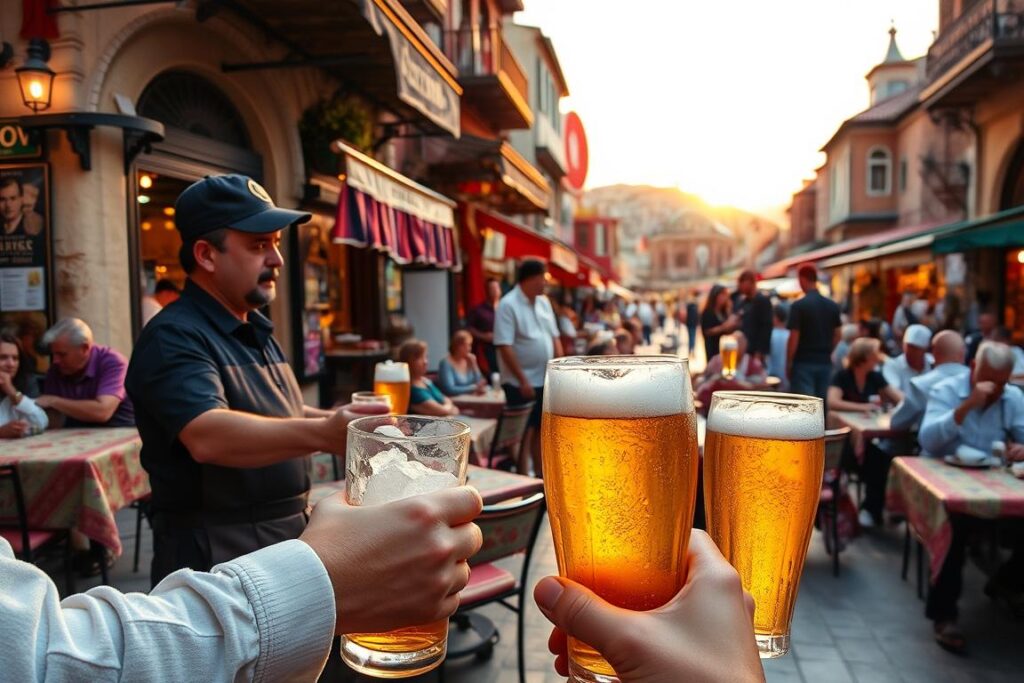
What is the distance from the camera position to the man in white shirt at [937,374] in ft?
14.5

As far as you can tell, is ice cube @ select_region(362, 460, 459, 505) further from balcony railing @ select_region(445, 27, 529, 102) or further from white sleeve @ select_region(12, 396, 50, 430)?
balcony railing @ select_region(445, 27, 529, 102)

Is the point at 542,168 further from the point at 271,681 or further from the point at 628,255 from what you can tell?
the point at 628,255

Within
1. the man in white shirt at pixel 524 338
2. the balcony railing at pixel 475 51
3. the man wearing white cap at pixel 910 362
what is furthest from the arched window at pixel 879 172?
the man in white shirt at pixel 524 338

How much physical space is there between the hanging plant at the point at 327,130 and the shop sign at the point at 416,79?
1094 millimetres

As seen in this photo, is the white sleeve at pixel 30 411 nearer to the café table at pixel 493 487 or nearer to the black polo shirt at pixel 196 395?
the café table at pixel 493 487

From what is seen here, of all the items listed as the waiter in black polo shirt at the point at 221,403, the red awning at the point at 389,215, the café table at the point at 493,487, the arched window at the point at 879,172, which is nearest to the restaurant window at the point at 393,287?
the red awning at the point at 389,215

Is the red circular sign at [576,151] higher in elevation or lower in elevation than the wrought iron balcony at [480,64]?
higher

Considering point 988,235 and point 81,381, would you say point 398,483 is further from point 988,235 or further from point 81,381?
point 988,235

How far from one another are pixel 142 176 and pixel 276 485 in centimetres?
504

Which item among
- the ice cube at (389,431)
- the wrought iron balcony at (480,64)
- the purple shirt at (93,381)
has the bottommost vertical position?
the purple shirt at (93,381)

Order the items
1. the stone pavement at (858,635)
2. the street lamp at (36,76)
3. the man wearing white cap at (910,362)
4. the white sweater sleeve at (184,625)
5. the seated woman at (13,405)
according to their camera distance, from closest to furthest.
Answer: the white sweater sleeve at (184,625) → the stone pavement at (858,635) → the seated woman at (13,405) → the street lamp at (36,76) → the man wearing white cap at (910,362)

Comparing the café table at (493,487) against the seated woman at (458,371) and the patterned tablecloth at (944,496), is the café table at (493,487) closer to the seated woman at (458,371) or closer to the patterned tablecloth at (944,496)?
the patterned tablecloth at (944,496)

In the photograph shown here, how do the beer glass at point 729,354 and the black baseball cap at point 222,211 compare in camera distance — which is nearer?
the black baseball cap at point 222,211

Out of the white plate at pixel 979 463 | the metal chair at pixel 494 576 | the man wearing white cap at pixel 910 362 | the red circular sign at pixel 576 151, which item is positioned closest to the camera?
the metal chair at pixel 494 576
